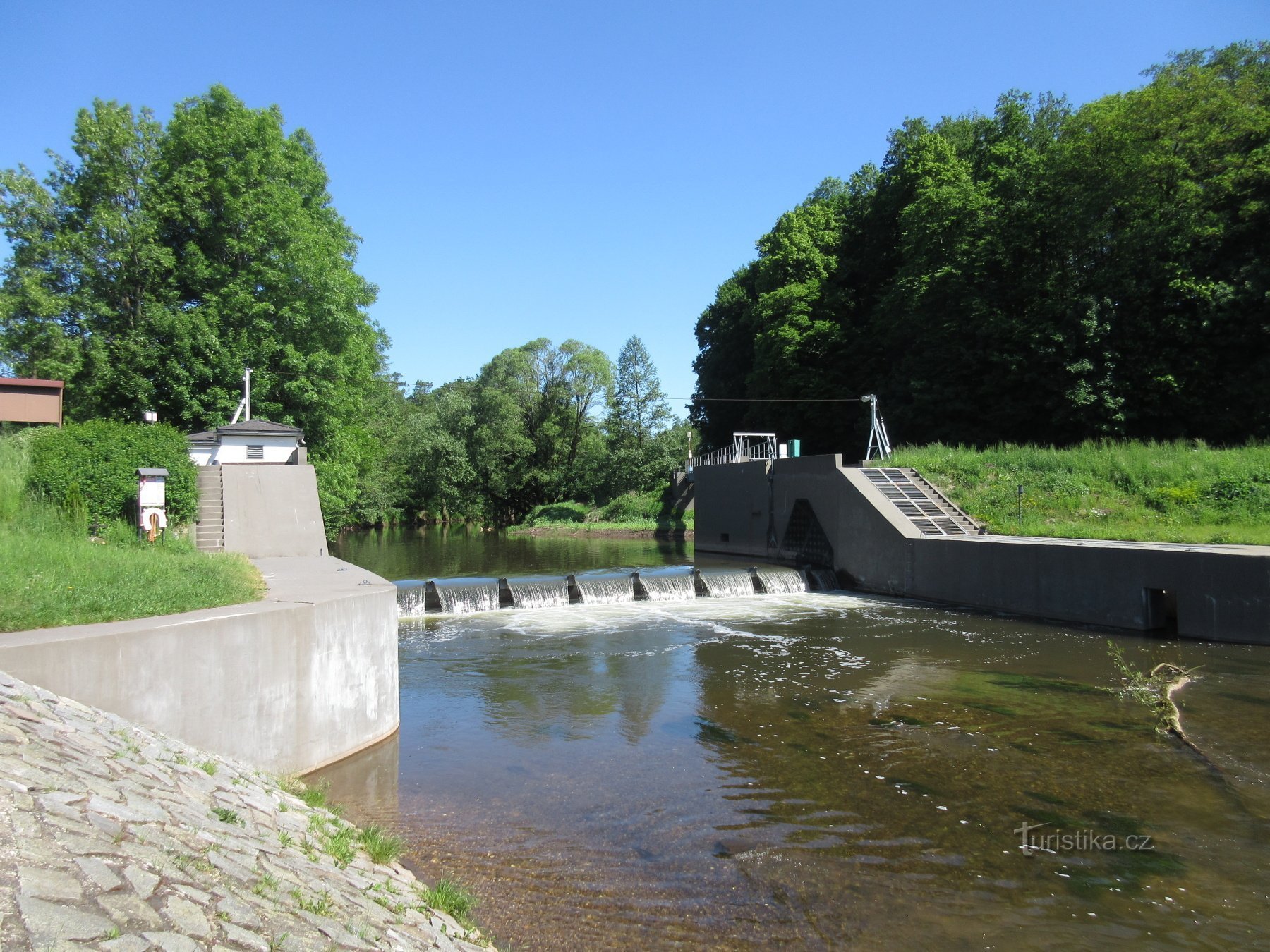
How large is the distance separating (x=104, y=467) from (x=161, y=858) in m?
11.7

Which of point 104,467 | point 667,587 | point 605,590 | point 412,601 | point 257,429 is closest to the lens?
point 104,467

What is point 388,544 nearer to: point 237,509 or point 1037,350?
point 237,509

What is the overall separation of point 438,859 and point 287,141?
27565 millimetres

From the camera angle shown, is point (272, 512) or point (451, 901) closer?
point (451, 901)

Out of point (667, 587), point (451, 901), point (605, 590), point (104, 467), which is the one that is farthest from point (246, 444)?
point (451, 901)

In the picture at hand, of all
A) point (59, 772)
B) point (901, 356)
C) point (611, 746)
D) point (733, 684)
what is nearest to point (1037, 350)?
point (901, 356)

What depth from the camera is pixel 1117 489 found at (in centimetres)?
2119

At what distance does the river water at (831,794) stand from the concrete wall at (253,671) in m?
0.50

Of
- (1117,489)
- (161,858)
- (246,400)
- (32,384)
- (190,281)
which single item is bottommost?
(161,858)

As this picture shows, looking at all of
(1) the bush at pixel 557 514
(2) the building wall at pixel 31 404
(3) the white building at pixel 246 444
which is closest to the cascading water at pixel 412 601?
(3) the white building at pixel 246 444

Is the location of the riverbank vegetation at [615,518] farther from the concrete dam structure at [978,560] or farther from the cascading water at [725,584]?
the cascading water at [725,584]

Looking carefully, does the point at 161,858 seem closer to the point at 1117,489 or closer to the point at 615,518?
the point at 1117,489

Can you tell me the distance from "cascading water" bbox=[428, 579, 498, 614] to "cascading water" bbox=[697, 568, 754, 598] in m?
5.36

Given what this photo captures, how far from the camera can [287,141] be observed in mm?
27562
